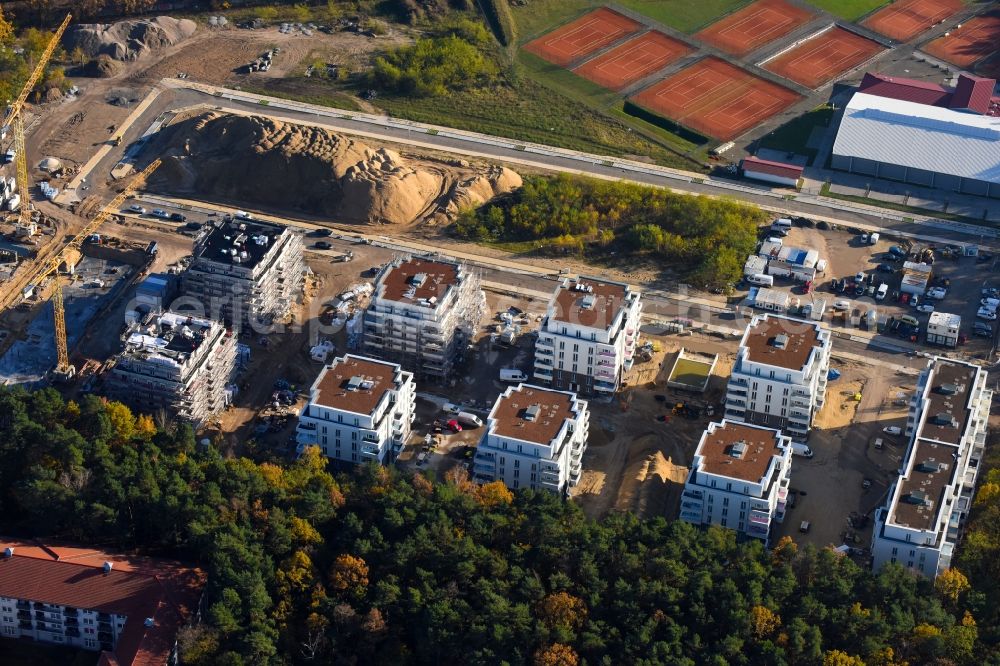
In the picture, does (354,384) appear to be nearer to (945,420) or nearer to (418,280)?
(418,280)

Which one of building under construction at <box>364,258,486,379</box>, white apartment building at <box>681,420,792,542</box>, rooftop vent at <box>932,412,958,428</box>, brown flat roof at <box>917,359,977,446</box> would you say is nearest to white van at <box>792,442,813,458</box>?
white apartment building at <box>681,420,792,542</box>

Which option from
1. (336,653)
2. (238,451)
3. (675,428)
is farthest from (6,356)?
(675,428)

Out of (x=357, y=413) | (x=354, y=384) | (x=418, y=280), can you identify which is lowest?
(x=357, y=413)

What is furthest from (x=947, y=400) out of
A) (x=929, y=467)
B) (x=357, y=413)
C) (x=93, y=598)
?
(x=93, y=598)

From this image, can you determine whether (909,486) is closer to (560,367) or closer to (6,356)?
(560,367)

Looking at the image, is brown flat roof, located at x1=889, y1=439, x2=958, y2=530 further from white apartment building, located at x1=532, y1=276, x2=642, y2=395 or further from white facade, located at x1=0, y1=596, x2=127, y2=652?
white facade, located at x1=0, y1=596, x2=127, y2=652

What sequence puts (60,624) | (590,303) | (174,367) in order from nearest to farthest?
(60,624) < (174,367) < (590,303)
